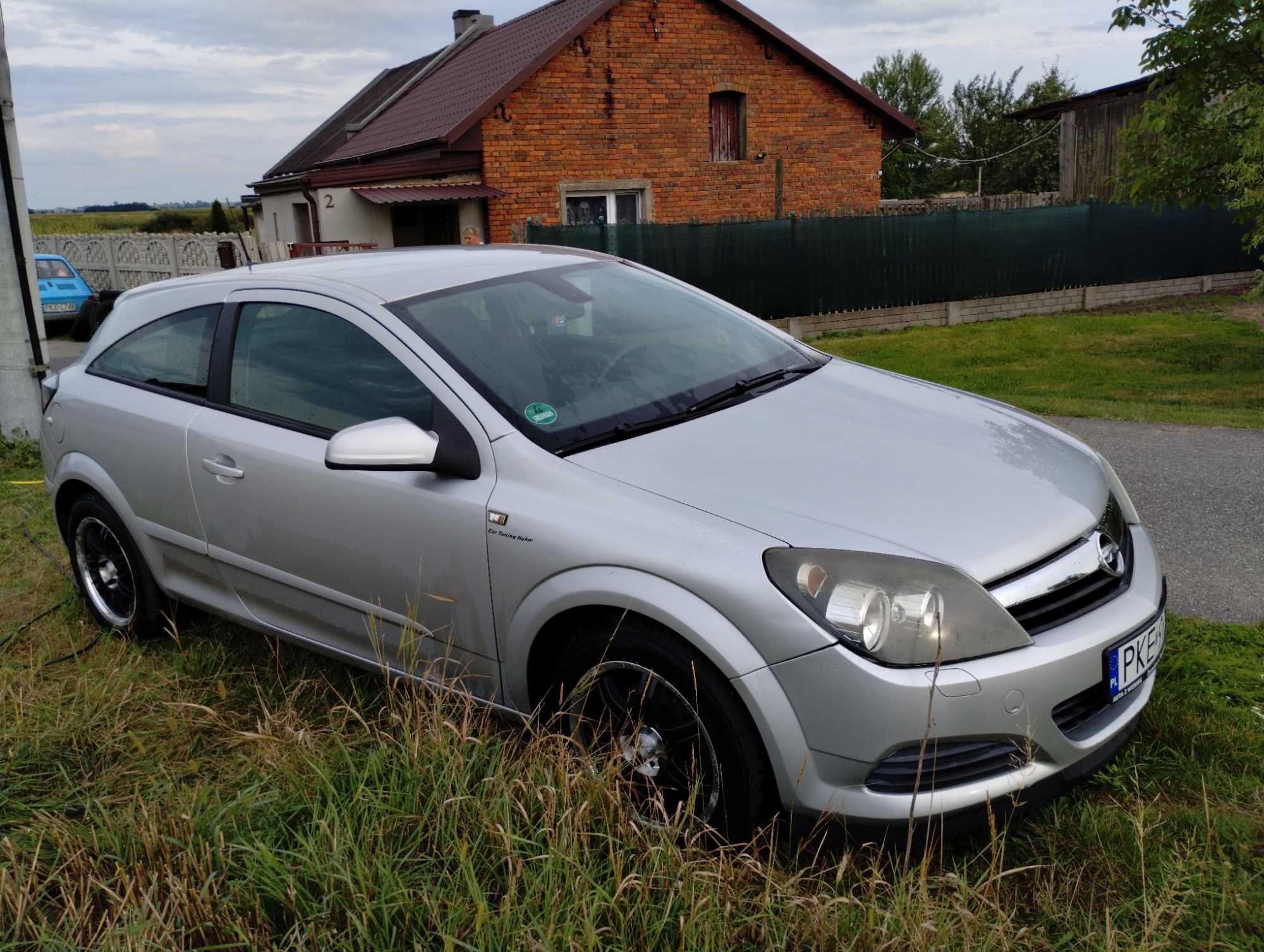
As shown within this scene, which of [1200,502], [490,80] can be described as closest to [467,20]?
[490,80]

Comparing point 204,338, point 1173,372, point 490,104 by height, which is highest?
point 490,104

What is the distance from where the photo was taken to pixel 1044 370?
12.4 m

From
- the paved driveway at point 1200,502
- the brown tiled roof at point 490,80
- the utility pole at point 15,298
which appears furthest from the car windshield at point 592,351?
the brown tiled roof at point 490,80

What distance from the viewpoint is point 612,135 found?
20.1m

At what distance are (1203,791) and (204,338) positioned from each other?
12.0 ft

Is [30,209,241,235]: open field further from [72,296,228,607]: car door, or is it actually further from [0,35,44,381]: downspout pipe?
[72,296,228,607]: car door

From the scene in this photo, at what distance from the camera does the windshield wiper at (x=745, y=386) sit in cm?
342

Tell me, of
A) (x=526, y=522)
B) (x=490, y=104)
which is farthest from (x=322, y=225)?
(x=526, y=522)

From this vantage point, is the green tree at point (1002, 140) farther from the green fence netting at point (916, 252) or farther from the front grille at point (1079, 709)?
the front grille at point (1079, 709)

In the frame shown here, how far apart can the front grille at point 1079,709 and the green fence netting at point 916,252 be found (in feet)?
41.3

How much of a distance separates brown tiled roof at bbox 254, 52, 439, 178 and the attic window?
9.86 m

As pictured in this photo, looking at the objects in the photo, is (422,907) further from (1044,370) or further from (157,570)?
(1044,370)

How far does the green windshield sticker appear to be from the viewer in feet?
10.4

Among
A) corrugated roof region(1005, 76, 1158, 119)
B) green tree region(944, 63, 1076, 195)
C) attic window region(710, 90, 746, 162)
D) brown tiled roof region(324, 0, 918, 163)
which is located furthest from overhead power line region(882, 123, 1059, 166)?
attic window region(710, 90, 746, 162)
